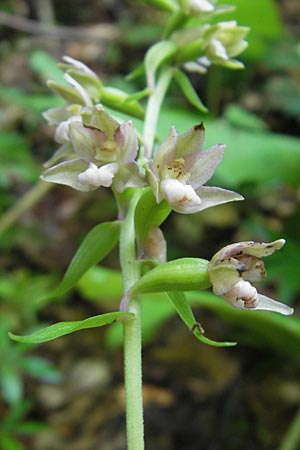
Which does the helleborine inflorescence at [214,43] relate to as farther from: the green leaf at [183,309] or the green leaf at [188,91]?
the green leaf at [183,309]

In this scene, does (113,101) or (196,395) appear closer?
(113,101)

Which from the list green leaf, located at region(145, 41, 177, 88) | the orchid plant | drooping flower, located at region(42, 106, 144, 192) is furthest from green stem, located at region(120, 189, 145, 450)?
green leaf, located at region(145, 41, 177, 88)

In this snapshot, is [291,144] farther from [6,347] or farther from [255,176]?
[6,347]

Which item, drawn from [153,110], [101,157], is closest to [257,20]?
[153,110]

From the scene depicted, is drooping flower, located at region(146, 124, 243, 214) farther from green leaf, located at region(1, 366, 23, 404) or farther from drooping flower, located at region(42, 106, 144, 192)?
green leaf, located at region(1, 366, 23, 404)

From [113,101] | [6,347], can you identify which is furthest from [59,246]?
[113,101]
